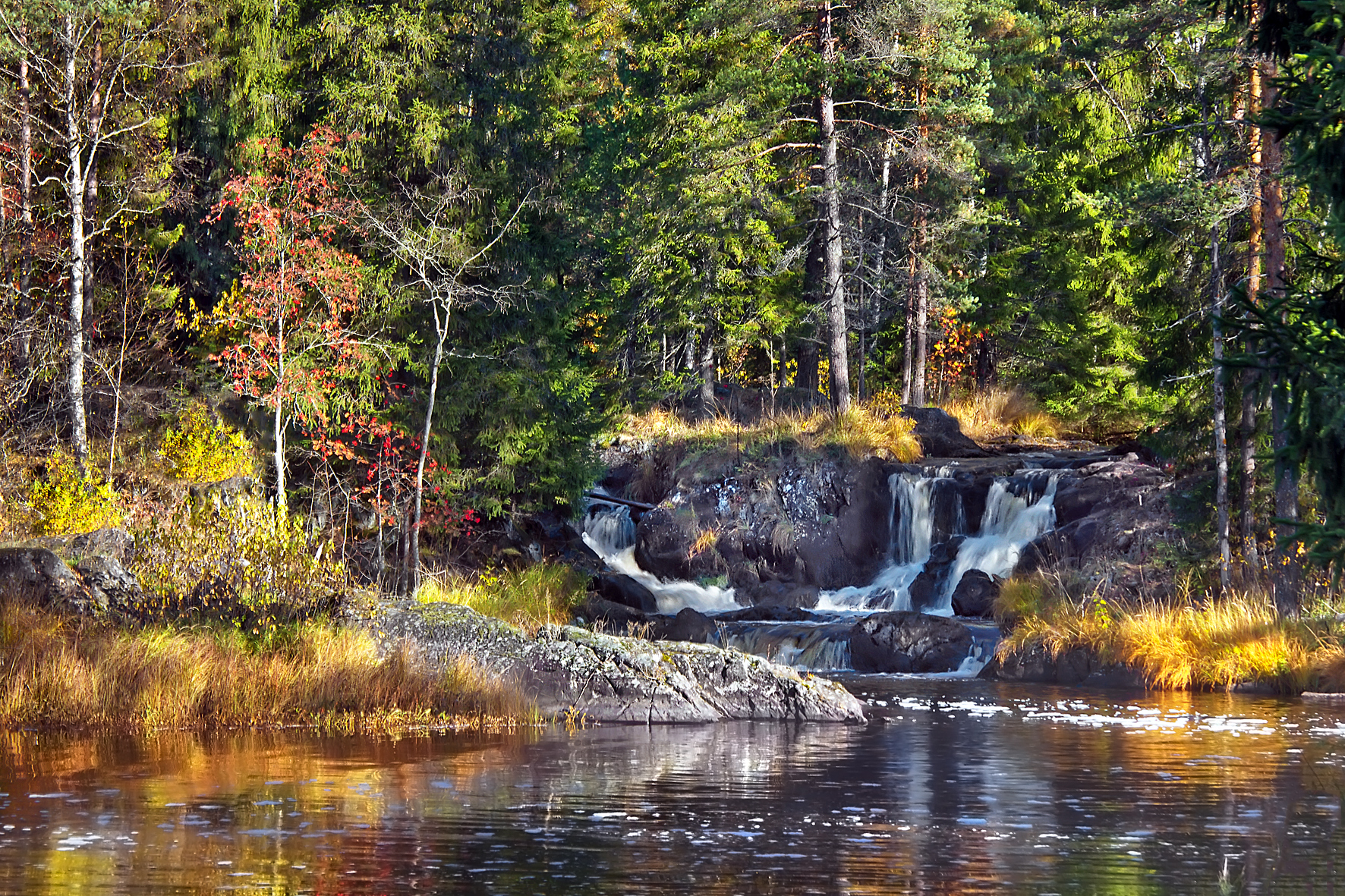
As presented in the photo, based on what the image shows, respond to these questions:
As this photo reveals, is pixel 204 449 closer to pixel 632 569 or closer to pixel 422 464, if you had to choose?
pixel 422 464

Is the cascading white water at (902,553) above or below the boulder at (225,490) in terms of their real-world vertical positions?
below

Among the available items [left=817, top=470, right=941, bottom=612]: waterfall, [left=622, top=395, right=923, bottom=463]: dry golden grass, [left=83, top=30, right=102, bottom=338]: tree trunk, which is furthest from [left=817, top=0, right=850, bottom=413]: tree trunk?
[left=83, top=30, right=102, bottom=338]: tree trunk

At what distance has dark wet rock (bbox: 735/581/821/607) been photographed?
26.8m

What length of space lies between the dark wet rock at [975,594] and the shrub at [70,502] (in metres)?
13.4

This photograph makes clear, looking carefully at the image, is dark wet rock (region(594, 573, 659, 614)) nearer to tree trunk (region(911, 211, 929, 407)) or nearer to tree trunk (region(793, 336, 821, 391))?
tree trunk (region(793, 336, 821, 391))

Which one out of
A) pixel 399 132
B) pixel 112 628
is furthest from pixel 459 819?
pixel 399 132

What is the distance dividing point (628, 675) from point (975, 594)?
1103cm

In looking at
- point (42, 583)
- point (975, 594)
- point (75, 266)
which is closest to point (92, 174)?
point (75, 266)

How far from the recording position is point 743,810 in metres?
10.0

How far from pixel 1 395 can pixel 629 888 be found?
19552 mm

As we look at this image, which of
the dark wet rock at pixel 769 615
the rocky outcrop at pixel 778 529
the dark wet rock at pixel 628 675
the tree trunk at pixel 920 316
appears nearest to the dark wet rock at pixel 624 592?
the rocky outcrop at pixel 778 529

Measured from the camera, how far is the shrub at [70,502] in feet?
67.3

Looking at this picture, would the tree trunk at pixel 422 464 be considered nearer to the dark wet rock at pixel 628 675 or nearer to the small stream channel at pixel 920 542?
the small stream channel at pixel 920 542

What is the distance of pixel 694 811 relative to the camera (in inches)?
392
